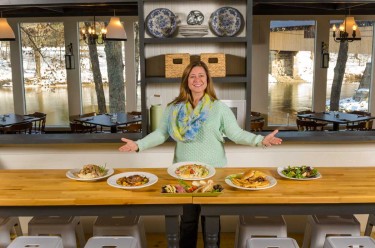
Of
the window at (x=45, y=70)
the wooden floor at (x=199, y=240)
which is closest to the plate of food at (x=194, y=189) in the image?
the wooden floor at (x=199, y=240)

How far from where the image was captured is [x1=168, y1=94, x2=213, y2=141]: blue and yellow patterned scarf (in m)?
2.98

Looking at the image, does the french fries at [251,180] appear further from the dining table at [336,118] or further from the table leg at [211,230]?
the dining table at [336,118]

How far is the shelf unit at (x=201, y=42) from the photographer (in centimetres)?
390

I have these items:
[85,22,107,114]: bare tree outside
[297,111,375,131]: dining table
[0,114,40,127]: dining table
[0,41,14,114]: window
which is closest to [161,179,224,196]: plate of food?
[297,111,375,131]: dining table

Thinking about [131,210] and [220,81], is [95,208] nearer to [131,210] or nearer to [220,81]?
[131,210]

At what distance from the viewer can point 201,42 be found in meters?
3.95

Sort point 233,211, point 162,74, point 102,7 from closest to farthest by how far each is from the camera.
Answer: point 233,211 < point 162,74 < point 102,7

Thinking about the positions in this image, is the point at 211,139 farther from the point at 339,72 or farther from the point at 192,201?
the point at 339,72

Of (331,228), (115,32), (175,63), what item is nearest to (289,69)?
(115,32)

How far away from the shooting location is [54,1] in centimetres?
387

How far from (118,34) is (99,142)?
9.68ft

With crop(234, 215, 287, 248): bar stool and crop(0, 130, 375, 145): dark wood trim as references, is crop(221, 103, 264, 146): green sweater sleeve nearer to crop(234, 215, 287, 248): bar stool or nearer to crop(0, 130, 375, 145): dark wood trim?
crop(234, 215, 287, 248): bar stool

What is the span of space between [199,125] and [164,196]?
2.46ft

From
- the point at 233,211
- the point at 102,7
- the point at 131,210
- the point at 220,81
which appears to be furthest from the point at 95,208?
the point at 102,7
